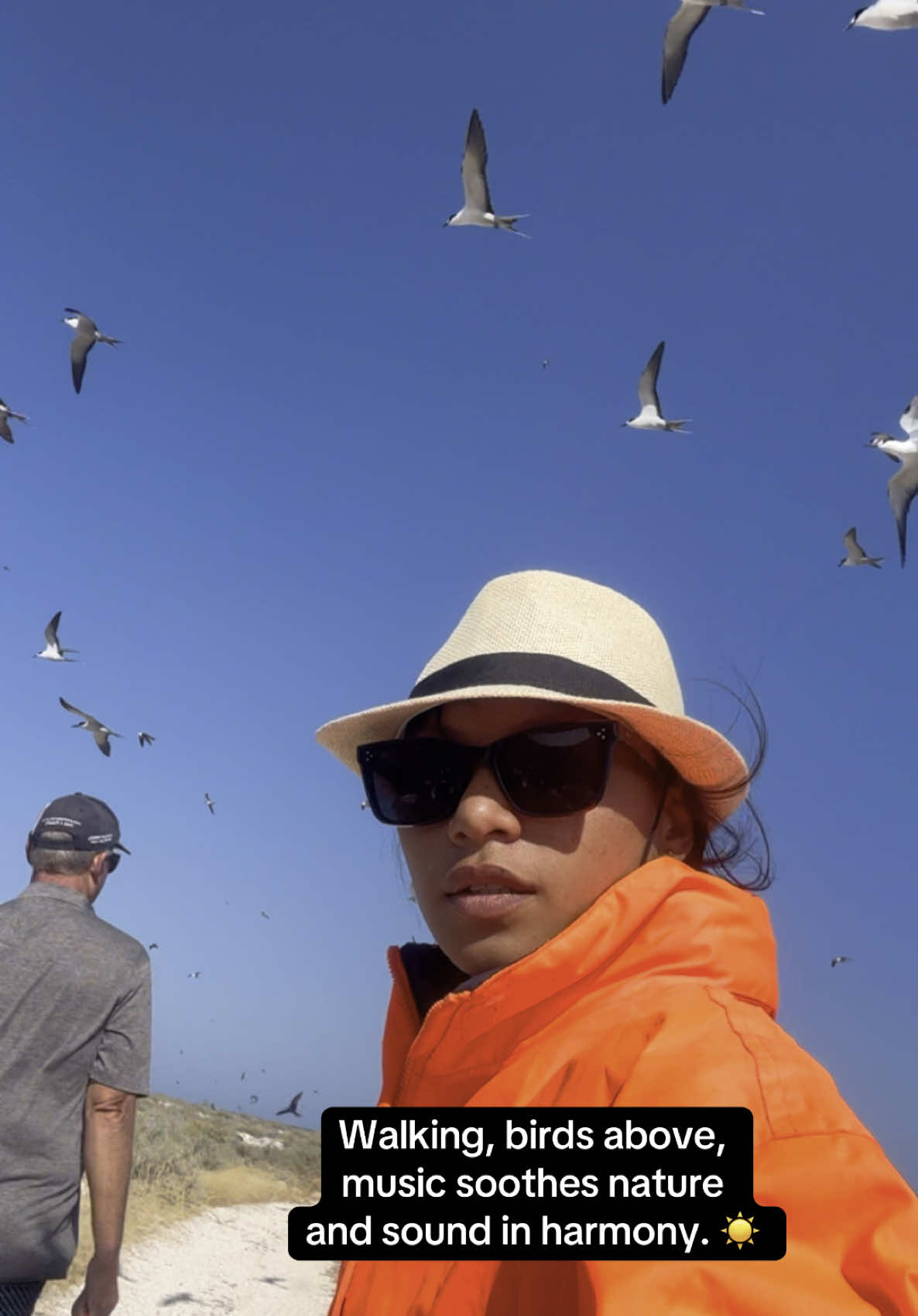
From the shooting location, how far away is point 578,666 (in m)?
2.11

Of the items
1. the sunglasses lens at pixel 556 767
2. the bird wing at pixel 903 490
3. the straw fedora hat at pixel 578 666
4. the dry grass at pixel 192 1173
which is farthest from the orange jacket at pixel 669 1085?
the bird wing at pixel 903 490

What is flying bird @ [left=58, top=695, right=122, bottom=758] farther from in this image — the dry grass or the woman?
the woman

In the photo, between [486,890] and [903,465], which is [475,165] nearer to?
[903,465]

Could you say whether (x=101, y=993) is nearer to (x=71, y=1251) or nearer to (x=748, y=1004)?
(x=71, y=1251)

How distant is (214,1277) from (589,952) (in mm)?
12727

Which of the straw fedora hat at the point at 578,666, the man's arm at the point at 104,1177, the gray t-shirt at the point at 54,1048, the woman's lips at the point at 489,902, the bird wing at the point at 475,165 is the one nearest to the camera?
the woman's lips at the point at 489,902

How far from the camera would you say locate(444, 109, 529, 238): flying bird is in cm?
1388

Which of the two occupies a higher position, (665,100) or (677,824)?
(665,100)

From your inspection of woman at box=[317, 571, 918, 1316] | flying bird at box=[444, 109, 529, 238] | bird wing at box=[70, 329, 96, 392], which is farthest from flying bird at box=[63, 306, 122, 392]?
woman at box=[317, 571, 918, 1316]

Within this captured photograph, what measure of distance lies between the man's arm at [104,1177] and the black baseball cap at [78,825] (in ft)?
3.61

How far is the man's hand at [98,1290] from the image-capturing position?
4.96 meters

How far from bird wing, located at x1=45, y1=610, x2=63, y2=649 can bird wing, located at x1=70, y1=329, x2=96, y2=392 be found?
4664mm

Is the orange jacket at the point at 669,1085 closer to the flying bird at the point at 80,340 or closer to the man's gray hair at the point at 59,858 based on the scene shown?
the man's gray hair at the point at 59,858

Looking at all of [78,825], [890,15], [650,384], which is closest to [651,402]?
[650,384]
